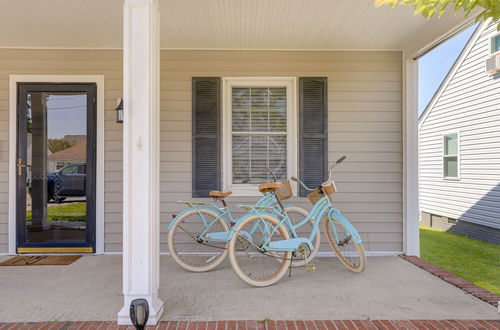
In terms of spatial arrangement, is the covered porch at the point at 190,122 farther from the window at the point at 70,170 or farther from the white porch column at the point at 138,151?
the window at the point at 70,170

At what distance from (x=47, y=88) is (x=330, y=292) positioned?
397 centimetres

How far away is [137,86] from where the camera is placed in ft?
7.60

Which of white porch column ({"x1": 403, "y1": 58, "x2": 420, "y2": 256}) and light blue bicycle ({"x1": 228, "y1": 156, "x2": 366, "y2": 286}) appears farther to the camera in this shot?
white porch column ({"x1": 403, "y1": 58, "x2": 420, "y2": 256})

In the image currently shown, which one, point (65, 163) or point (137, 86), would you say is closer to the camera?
point (137, 86)

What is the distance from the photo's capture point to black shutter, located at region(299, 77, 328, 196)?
4.15 metres

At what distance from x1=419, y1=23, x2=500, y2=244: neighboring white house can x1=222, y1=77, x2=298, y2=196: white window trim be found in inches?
152

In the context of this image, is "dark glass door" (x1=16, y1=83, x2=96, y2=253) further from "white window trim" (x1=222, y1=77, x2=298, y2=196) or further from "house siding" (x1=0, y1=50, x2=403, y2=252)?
"white window trim" (x1=222, y1=77, x2=298, y2=196)

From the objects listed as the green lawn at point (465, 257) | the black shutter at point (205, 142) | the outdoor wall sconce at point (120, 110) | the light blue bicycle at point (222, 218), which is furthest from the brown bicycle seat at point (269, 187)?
the green lawn at point (465, 257)

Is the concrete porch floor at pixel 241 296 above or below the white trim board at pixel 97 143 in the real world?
below

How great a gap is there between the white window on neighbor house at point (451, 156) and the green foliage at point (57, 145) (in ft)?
22.9

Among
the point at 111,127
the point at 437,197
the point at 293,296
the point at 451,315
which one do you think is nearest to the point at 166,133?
the point at 111,127

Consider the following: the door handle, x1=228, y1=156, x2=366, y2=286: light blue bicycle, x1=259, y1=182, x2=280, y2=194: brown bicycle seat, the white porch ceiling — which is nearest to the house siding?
the white porch ceiling

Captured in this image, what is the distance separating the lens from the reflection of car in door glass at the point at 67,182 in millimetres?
4156

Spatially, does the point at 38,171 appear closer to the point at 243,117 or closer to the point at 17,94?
the point at 17,94
